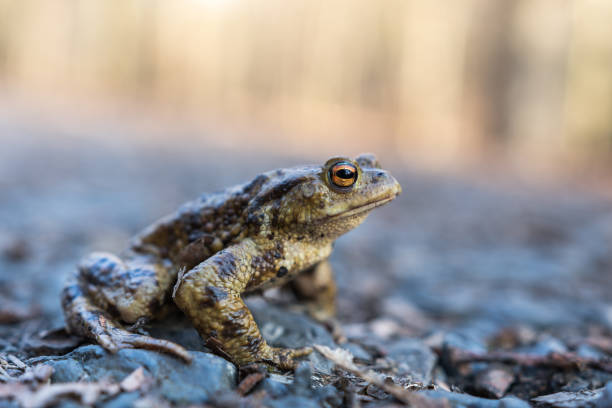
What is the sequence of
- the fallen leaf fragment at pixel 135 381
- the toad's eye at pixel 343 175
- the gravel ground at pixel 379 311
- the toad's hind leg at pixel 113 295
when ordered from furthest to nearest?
the toad's eye at pixel 343 175 < the toad's hind leg at pixel 113 295 < the gravel ground at pixel 379 311 < the fallen leaf fragment at pixel 135 381

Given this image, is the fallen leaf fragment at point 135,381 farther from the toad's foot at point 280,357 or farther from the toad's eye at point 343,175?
the toad's eye at point 343,175

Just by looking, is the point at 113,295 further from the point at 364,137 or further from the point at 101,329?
the point at 364,137

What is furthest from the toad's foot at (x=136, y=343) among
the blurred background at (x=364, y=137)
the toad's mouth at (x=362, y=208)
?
the toad's mouth at (x=362, y=208)

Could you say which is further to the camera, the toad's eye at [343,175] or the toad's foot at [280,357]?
the toad's eye at [343,175]

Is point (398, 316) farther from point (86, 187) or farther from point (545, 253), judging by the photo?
point (86, 187)

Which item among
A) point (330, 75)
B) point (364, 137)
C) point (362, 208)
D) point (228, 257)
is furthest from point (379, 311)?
point (330, 75)

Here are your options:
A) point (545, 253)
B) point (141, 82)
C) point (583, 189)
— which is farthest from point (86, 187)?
point (141, 82)

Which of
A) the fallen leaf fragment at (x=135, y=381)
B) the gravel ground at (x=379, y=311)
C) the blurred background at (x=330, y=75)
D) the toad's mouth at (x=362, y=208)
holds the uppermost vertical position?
the blurred background at (x=330, y=75)
